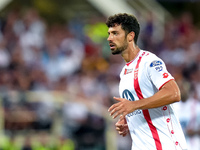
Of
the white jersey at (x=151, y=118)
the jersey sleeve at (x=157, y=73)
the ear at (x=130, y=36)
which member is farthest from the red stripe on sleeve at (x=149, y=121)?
the ear at (x=130, y=36)

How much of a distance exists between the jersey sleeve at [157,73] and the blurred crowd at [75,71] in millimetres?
4013

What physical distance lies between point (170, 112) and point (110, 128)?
5.88 m

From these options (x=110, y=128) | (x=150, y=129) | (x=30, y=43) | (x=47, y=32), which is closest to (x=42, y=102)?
(x=110, y=128)

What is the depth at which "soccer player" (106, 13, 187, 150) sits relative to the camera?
4.68 m

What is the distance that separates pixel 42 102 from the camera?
10773 millimetres

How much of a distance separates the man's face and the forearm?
33.6 inches

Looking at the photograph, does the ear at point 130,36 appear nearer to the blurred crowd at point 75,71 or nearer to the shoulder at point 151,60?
the shoulder at point 151,60

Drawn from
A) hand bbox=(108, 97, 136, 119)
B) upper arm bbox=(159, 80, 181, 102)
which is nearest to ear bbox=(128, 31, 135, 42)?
upper arm bbox=(159, 80, 181, 102)

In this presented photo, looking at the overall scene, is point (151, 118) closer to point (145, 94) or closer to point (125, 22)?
point (145, 94)

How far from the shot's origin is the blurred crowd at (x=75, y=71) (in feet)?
34.8

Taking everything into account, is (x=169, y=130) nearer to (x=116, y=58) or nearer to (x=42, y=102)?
(x=42, y=102)

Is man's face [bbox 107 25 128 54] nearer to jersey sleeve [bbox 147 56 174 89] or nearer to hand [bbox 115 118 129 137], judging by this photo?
jersey sleeve [bbox 147 56 174 89]

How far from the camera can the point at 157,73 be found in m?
4.87

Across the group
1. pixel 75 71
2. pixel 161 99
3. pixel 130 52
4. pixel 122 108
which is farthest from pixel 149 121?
pixel 75 71
